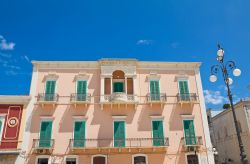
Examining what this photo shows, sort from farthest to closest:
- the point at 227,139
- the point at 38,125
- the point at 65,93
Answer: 1. the point at 227,139
2. the point at 65,93
3. the point at 38,125

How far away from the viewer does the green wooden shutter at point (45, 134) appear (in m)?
19.4

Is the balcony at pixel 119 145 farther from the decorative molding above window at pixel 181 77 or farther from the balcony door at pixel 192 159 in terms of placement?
the decorative molding above window at pixel 181 77

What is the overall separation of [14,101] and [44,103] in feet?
8.97

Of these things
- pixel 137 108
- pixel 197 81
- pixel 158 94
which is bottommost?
pixel 137 108

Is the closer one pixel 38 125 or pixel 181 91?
pixel 38 125

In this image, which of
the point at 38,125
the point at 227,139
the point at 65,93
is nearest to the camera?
the point at 38,125

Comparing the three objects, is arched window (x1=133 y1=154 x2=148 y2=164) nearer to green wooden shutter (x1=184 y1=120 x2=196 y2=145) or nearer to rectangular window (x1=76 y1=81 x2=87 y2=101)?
green wooden shutter (x1=184 y1=120 x2=196 y2=145)

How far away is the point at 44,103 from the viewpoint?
67.9ft

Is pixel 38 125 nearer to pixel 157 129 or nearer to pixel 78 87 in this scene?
pixel 78 87

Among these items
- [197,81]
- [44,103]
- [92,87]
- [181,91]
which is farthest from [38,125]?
[197,81]

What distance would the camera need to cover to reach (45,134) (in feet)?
65.4

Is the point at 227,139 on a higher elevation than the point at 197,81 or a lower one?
lower

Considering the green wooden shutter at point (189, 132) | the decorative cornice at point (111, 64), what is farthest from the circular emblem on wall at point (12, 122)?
the green wooden shutter at point (189, 132)

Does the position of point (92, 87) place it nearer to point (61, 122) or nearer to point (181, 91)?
point (61, 122)
